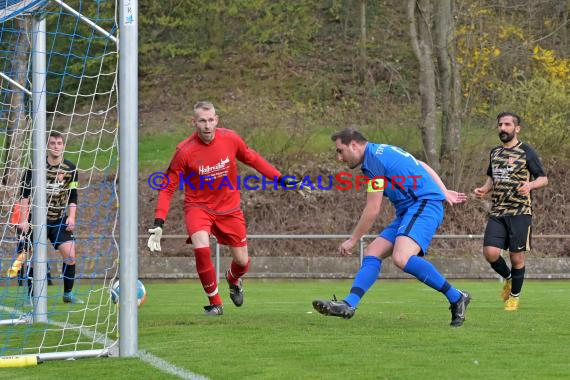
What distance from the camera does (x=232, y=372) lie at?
627 cm

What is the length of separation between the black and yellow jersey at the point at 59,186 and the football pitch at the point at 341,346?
193 cm

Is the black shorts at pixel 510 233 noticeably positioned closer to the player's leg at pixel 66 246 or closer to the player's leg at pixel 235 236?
the player's leg at pixel 235 236

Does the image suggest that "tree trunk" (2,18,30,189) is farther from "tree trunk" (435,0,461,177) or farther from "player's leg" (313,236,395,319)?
"tree trunk" (435,0,461,177)

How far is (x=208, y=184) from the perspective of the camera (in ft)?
34.6

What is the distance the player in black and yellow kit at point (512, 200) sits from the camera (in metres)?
11.1

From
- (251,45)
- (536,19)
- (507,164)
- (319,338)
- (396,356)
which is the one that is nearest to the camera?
(396,356)

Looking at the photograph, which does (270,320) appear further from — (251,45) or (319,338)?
(251,45)

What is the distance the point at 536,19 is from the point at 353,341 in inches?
936

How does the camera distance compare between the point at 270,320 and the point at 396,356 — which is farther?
the point at 270,320

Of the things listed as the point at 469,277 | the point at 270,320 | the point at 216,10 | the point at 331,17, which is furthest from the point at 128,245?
the point at 331,17

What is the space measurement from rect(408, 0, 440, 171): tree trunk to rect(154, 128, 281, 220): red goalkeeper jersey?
53.0 ft

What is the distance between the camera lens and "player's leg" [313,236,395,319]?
857 cm

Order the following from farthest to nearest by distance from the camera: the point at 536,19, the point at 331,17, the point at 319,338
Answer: the point at 331,17
the point at 536,19
the point at 319,338

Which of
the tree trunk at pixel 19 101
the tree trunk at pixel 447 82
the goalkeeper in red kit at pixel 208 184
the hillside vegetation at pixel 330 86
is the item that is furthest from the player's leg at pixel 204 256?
the tree trunk at pixel 447 82
